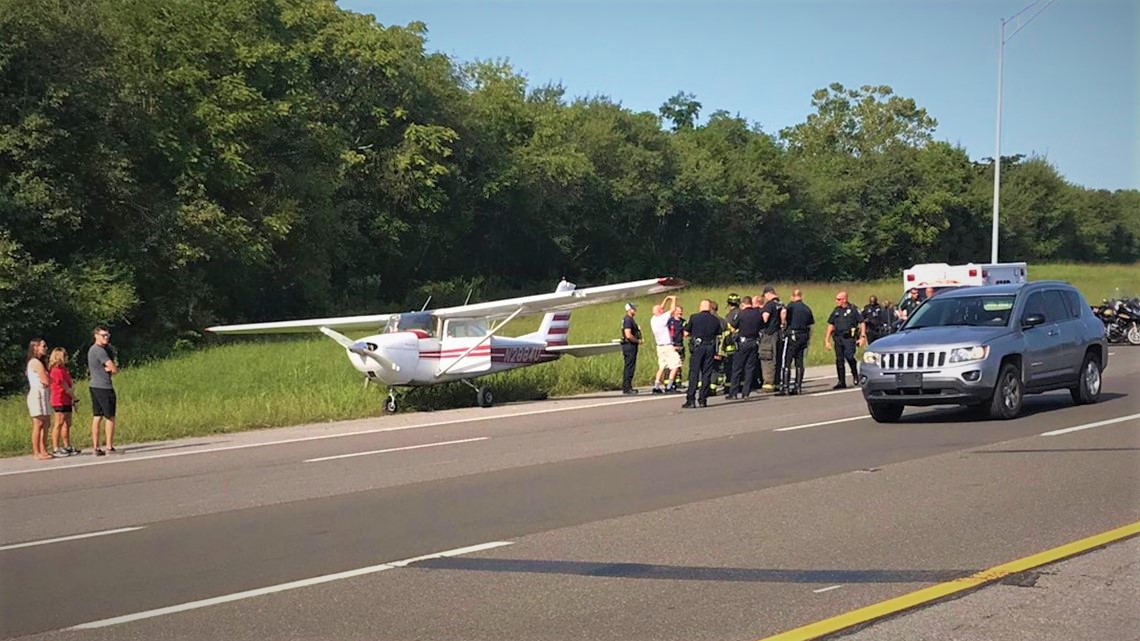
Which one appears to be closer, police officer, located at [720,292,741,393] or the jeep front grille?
the jeep front grille

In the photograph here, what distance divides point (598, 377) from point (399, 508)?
16364mm

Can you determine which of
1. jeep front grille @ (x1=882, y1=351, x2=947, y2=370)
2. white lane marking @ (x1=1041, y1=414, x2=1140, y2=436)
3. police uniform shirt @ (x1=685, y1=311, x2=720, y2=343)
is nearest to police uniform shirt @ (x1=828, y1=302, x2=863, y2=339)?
police uniform shirt @ (x1=685, y1=311, x2=720, y2=343)

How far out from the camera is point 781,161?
298ft

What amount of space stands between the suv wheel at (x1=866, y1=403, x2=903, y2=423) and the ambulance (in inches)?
626

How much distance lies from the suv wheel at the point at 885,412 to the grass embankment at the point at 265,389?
991 cm

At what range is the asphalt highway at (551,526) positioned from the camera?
7168mm

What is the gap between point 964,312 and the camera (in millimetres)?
17234

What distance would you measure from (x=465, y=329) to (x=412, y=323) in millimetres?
1067

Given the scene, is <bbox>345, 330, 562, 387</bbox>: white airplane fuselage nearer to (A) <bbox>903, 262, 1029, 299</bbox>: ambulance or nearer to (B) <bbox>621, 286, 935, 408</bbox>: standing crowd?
(B) <bbox>621, 286, 935, 408</bbox>: standing crowd

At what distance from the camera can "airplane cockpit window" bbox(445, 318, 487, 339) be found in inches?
945

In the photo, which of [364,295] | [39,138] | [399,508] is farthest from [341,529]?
[364,295]

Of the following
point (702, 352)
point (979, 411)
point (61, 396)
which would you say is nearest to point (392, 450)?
point (61, 396)

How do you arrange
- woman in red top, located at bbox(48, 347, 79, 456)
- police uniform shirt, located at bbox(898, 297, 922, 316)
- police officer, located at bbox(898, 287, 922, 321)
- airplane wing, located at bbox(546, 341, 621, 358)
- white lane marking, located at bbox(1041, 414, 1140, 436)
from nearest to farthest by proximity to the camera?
white lane marking, located at bbox(1041, 414, 1140, 436), woman in red top, located at bbox(48, 347, 79, 456), airplane wing, located at bbox(546, 341, 621, 358), police officer, located at bbox(898, 287, 922, 321), police uniform shirt, located at bbox(898, 297, 922, 316)

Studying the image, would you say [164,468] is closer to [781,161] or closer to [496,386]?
[496,386]
